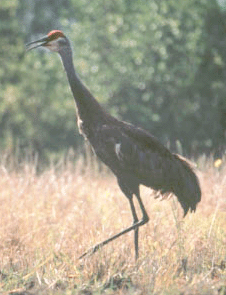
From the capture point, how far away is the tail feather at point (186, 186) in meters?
5.80

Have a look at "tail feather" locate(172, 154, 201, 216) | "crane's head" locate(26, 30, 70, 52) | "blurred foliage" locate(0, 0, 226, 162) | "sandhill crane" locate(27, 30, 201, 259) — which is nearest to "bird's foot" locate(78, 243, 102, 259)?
"sandhill crane" locate(27, 30, 201, 259)

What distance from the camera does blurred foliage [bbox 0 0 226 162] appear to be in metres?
15.7

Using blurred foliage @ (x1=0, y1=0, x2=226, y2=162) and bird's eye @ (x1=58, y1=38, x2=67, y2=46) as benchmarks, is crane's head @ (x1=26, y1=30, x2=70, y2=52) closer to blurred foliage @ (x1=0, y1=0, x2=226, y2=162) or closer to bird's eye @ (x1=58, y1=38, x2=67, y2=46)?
bird's eye @ (x1=58, y1=38, x2=67, y2=46)

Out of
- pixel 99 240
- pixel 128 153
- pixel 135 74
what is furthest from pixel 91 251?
pixel 135 74

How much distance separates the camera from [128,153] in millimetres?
5590

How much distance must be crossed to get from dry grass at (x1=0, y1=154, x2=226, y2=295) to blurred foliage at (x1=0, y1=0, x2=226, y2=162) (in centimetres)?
683

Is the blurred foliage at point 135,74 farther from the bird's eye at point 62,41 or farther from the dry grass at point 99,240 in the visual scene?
the bird's eye at point 62,41

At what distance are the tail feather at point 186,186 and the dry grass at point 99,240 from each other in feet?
0.72

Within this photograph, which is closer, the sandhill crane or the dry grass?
the dry grass

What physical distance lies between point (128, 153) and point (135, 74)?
11.4 meters

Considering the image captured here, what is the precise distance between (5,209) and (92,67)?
36.9 feet

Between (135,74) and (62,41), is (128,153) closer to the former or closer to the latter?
(62,41)

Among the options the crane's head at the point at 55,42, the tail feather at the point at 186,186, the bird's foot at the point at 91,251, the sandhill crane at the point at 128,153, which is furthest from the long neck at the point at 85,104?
the bird's foot at the point at 91,251

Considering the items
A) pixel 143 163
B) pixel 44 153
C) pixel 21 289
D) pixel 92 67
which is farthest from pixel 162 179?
A: pixel 44 153
